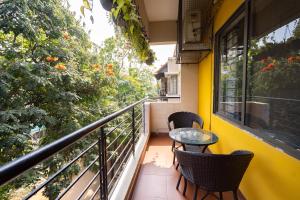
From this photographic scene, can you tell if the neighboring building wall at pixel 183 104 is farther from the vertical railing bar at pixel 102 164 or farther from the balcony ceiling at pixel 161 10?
the vertical railing bar at pixel 102 164

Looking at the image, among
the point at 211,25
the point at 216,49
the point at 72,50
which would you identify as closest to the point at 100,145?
the point at 216,49

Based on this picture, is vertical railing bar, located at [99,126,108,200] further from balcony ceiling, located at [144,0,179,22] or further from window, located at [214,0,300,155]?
balcony ceiling, located at [144,0,179,22]

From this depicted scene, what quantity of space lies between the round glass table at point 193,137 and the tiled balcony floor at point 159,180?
52 centimetres

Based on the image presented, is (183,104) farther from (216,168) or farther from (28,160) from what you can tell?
(28,160)

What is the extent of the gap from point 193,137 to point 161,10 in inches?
111

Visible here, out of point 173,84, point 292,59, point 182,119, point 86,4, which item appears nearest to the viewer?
point 86,4

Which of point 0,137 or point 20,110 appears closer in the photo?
point 0,137

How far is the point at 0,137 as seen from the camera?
269 centimetres

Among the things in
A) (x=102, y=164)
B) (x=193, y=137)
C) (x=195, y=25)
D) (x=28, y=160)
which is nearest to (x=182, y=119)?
(x=193, y=137)

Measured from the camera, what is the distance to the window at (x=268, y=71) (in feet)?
3.72

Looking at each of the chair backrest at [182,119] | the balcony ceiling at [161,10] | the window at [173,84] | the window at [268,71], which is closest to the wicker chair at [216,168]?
the window at [268,71]

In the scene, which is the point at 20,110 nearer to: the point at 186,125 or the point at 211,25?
the point at 186,125

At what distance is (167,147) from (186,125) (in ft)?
2.16

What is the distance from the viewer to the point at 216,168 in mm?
1402
